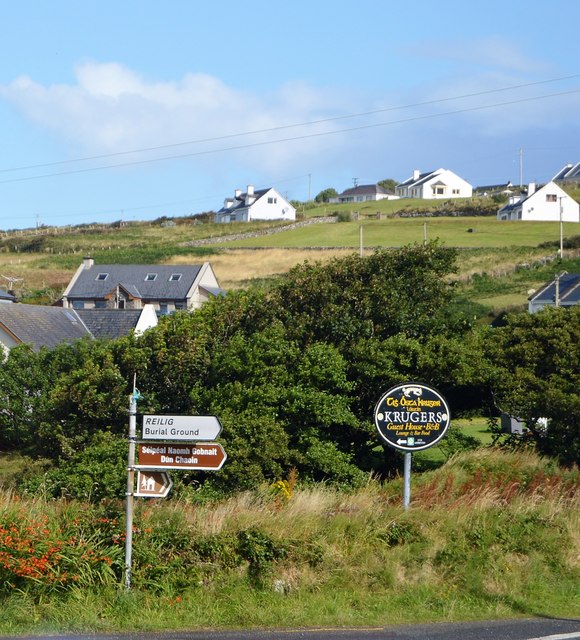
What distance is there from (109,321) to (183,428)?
4363 cm

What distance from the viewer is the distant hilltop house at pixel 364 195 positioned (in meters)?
161

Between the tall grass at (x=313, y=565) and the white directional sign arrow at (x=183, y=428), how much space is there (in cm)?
142

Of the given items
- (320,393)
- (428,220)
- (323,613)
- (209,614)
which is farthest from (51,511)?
(428,220)

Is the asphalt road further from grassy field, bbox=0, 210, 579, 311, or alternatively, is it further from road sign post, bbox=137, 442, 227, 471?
grassy field, bbox=0, 210, 579, 311

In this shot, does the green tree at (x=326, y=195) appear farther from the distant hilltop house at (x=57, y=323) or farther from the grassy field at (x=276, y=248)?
the distant hilltop house at (x=57, y=323)

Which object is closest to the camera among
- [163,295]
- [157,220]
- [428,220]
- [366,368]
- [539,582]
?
[539,582]

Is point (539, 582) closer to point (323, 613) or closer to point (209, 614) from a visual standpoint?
point (323, 613)

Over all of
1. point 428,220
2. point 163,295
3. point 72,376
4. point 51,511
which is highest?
point 428,220

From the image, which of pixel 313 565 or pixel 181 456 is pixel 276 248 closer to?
pixel 313 565

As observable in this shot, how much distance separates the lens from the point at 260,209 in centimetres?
13025

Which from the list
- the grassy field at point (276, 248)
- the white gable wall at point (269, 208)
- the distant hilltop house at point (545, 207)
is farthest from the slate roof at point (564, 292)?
the white gable wall at point (269, 208)

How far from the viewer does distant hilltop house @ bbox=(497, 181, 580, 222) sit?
379ft

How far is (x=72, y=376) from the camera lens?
24953mm

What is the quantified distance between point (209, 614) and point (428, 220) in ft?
357
